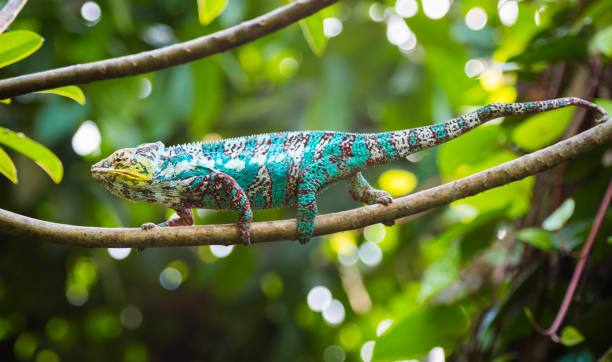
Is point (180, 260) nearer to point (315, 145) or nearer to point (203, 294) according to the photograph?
point (203, 294)

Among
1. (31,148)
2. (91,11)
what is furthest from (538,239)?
(91,11)

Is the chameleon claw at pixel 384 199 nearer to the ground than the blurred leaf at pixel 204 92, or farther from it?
nearer to the ground

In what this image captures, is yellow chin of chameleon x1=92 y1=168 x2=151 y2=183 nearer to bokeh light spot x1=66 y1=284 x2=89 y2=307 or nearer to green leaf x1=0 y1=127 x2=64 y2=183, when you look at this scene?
green leaf x1=0 y1=127 x2=64 y2=183

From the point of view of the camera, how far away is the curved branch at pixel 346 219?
1.38 metres

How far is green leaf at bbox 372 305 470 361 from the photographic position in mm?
2148

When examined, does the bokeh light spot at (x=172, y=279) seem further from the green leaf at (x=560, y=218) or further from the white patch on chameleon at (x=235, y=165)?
the green leaf at (x=560, y=218)

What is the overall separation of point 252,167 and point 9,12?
762 millimetres

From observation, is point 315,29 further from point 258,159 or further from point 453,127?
point 453,127

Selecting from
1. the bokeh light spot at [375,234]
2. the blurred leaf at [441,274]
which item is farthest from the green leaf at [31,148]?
the bokeh light spot at [375,234]

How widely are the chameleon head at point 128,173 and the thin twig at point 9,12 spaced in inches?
16.8

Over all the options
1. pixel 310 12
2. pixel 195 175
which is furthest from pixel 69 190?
pixel 310 12

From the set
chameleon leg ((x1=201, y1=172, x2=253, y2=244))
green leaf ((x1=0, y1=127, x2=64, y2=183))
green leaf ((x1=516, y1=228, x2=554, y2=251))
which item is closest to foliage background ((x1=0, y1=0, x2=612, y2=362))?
green leaf ((x1=516, y1=228, x2=554, y2=251))

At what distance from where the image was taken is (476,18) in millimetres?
3697

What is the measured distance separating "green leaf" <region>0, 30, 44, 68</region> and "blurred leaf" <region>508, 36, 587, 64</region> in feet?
4.86
